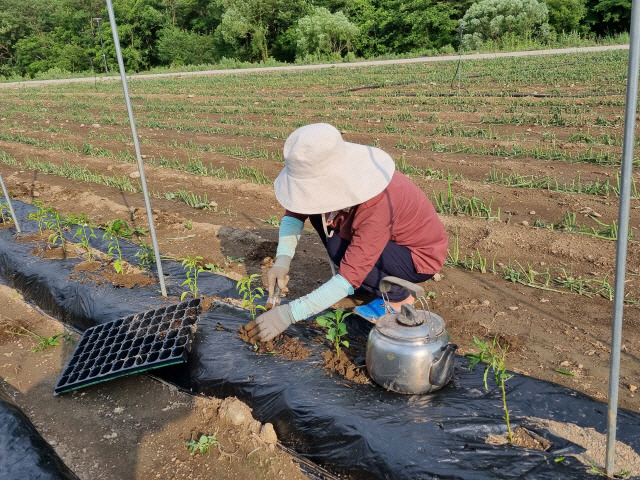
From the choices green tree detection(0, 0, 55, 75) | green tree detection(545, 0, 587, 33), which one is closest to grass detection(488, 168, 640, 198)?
green tree detection(545, 0, 587, 33)

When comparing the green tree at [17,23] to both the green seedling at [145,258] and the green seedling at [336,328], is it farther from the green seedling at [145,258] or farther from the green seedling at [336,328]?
the green seedling at [336,328]

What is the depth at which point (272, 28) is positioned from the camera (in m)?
29.7

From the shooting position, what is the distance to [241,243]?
4.00 metres

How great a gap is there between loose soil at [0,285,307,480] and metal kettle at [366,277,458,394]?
466mm

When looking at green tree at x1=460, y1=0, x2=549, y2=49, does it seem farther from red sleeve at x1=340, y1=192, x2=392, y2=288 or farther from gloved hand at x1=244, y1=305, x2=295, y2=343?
gloved hand at x1=244, y1=305, x2=295, y2=343

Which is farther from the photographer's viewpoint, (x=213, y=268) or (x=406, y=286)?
(x=213, y=268)

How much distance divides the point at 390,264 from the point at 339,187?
Result: 2.08 ft

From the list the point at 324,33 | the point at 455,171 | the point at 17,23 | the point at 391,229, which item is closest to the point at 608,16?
the point at 324,33

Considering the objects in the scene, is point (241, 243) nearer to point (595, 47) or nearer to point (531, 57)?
point (531, 57)

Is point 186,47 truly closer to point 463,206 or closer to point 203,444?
point 463,206

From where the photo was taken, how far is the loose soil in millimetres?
1975

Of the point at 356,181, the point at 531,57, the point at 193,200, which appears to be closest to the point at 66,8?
the point at 531,57

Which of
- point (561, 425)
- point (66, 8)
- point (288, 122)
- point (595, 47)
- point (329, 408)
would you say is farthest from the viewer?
point (66, 8)

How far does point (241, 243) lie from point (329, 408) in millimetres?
2216
